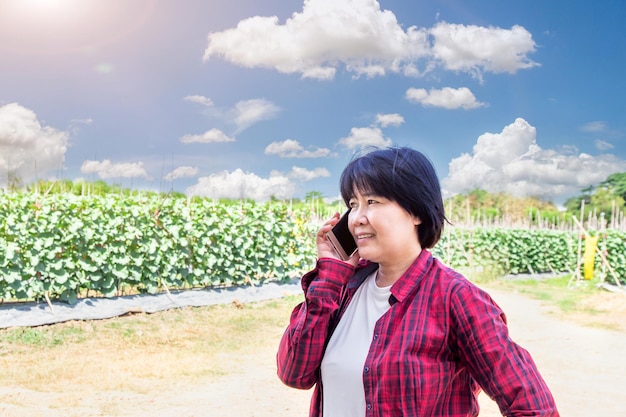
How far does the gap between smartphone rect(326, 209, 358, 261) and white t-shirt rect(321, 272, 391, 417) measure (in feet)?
0.35

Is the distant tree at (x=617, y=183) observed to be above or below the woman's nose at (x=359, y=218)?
above

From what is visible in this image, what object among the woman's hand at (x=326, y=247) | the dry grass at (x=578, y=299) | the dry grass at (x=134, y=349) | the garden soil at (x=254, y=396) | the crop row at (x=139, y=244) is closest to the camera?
the woman's hand at (x=326, y=247)

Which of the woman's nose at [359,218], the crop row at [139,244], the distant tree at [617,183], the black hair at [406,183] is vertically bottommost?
the crop row at [139,244]

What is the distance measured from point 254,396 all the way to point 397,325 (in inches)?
177

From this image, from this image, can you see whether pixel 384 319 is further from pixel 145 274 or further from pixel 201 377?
pixel 145 274

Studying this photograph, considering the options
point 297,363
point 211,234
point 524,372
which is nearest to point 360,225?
point 297,363

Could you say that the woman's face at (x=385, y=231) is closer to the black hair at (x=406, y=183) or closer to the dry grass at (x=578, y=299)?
the black hair at (x=406, y=183)

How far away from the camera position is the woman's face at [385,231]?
1.41 meters

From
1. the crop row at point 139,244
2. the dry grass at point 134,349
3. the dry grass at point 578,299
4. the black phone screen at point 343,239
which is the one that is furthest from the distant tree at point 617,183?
the black phone screen at point 343,239

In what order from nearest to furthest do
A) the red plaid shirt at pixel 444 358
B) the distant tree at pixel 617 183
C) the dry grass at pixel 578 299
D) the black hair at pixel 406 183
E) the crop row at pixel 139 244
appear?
the red plaid shirt at pixel 444 358
the black hair at pixel 406 183
the crop row at pixel 139 244
the dry grass at pixel 578 299
the distant tree at pixel 617 183

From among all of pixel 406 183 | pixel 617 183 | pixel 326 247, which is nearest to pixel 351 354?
pixel 326 247

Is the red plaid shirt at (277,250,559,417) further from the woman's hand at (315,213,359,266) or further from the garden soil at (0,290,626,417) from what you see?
the garden soil at (0,290,626,417)

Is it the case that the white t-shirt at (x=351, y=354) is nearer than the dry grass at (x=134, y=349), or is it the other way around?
the white t-shirt at (x=351, y=354)

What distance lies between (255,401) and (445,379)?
4.35m
